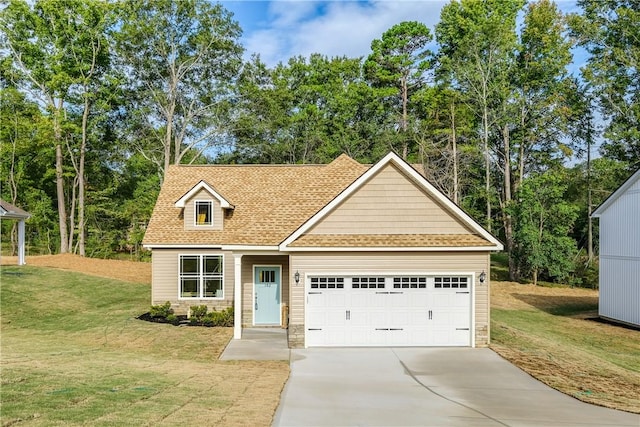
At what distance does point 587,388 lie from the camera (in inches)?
452

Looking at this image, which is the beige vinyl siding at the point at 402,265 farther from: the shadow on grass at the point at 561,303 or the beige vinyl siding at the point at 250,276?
the shadow on grass at the point at 561,303

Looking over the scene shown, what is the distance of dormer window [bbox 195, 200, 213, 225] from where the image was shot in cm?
2120

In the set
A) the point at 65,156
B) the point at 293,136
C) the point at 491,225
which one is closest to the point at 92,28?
the point at 65,156

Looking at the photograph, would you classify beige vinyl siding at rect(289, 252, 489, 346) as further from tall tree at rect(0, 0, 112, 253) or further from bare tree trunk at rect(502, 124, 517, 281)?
tall tree at rect(0, 0, 112, 253)

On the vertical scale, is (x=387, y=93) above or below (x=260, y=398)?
above

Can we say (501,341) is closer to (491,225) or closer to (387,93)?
(491,225)

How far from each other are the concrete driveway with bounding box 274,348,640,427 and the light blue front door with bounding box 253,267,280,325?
4.57m

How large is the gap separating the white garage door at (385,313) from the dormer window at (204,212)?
7.35m

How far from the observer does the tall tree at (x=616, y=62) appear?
115 feet

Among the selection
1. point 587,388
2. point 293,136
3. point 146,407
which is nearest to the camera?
point 146,407

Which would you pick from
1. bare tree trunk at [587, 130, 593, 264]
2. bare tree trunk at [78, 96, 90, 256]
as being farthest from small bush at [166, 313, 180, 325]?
bare tree trunk at [587, 130, 593, 264]

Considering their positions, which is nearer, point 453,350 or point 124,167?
point 453,350

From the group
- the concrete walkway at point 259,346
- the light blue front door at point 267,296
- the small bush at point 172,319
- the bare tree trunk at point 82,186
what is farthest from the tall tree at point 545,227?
the bare tree trunk at point 82,186

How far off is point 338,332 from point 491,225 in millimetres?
25949
